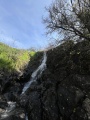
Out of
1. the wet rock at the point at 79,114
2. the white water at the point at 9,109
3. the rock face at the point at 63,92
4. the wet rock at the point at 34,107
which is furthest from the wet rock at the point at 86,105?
the white water at the point at 9,109

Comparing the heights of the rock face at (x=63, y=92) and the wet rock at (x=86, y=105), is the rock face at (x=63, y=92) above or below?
above

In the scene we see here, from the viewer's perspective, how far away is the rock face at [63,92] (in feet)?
39.5

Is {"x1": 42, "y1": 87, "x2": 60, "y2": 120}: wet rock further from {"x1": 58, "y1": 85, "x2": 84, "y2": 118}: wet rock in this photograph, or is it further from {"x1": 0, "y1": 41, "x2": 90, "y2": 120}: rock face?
{"x1": 58, "y1": 85, "x2": 84, "y2": 118}: wet rock

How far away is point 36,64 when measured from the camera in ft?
69.9

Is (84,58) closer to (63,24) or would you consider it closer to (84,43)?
(84,43)

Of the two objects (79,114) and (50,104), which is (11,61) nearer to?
(50,104)

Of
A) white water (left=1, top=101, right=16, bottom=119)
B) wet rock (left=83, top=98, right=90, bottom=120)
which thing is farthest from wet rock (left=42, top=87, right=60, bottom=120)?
white water (left=1, top=101, right=16, bottom=119)

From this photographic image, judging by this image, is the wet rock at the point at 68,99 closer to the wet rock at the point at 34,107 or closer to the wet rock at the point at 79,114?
the wet rock at the point at 79,114

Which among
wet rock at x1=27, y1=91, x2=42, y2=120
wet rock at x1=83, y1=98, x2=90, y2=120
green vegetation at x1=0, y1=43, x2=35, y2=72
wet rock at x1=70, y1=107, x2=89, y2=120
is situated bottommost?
wet rock at x1=70, y1=107, x2=89, y2=120

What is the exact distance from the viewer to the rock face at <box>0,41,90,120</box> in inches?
474

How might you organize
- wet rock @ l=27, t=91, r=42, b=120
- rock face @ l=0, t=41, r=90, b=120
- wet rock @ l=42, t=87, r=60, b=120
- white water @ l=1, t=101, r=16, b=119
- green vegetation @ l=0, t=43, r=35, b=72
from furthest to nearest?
green vegetation @ l=0, t=43, r=35, b=72 → white water @ l=1, t=101, r=16, b=119 → wet rock @ l=27, t=91, r=42, b=120 → wet rock @ l=42, t=87, r=60, b=120 → rock face @ l=0, t=41, r=90, b=120

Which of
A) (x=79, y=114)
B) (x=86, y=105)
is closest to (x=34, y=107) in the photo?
(x=79, y=114)

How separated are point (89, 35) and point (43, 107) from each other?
609 cm

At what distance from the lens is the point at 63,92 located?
12914 mm
